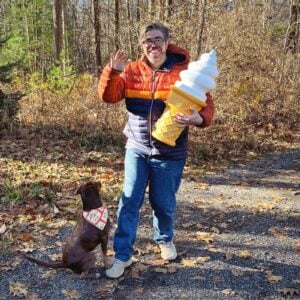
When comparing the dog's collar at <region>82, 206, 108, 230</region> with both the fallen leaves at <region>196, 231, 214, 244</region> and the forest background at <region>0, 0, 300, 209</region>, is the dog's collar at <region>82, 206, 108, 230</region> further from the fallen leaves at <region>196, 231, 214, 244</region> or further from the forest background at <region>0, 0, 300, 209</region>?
the forest background at <region>0, 0, 300, 209</region>

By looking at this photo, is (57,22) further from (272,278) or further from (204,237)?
(272,278)

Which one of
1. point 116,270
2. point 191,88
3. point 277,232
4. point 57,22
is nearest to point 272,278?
point 277,232

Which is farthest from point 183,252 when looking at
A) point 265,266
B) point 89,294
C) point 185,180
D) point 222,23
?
point 222,23

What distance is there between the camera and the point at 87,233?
381 centimetres

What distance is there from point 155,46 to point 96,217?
1.52 meters

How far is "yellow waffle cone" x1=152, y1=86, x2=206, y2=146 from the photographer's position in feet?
10.9

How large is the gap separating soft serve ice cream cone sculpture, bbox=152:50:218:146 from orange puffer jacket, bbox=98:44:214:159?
0.15 m

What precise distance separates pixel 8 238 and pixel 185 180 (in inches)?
130

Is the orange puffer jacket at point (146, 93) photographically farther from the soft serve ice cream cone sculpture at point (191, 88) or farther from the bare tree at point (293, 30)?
the bare tree at point (293, 30)

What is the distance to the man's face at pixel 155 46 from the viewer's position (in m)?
3.43

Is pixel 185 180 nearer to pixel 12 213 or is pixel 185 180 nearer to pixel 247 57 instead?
pixel 12 213

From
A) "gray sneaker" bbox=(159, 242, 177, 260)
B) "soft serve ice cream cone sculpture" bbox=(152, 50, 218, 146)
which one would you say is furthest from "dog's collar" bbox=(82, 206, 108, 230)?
"soft serve ice cream cone sculpture" bbox=(152, 50, 218, 146)

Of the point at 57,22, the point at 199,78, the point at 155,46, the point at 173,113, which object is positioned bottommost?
the point at 173,113

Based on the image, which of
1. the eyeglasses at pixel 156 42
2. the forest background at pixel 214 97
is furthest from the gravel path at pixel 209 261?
the eyeglasses at pixel 156 42
